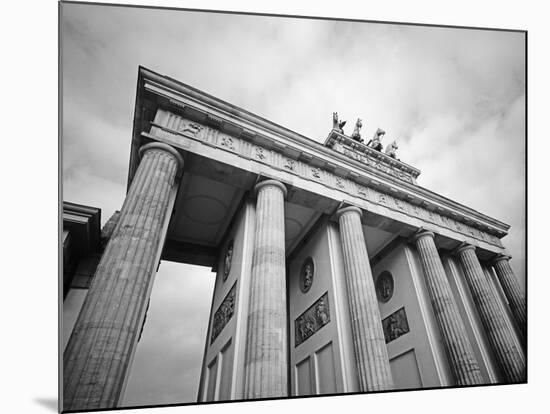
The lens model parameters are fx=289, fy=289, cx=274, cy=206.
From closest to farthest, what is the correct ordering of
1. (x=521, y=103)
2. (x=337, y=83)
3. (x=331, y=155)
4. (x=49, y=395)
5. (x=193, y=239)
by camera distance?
(x=49, y=395), (x=337, y=83), (x=521, y=103), (x=331, y=155), (x=193, y=239)

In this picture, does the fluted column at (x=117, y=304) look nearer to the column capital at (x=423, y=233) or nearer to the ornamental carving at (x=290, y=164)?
the ornamental carving at (x=290, y=164)

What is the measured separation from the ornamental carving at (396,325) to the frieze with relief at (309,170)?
11.4 feet

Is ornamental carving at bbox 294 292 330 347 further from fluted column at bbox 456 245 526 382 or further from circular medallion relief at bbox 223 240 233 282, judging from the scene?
fluted column at bbox 456 245 526 382

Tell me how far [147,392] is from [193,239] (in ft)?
21.9

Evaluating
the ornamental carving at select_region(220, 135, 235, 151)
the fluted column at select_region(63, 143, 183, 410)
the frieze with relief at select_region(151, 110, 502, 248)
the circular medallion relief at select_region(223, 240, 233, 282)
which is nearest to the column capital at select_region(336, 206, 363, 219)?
the frieze with relief at select_region(151, 110, 502, 248)

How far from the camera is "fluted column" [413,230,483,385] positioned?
7605 mm

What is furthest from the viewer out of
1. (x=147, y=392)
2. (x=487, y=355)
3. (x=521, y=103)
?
(x=487, y=355)

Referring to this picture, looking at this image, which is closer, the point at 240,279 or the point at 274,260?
the point at 274,260

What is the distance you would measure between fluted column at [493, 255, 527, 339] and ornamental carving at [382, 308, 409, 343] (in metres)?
2.99

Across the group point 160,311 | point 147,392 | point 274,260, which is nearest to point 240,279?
point 274,260

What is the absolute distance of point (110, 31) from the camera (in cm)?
457

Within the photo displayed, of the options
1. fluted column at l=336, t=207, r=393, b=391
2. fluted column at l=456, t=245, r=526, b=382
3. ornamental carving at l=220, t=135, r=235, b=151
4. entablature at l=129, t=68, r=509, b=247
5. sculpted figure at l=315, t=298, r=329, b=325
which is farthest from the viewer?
sculpted figure at l=315, t=298, r=329, b=325

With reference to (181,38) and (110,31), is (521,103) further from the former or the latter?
(110,31)

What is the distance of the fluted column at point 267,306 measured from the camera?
505cm
